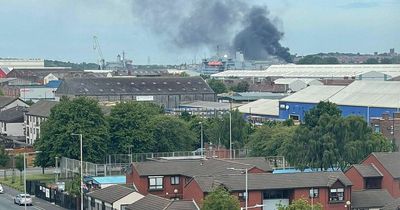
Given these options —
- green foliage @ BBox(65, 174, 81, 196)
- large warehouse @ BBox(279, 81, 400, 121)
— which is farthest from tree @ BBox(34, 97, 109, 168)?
large warehouse @ BBox(279, 81, 400, 121)

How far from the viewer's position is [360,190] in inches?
989

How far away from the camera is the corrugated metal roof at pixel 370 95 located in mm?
47562

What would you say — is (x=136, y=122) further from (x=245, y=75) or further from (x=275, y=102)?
(x=245, y=75)

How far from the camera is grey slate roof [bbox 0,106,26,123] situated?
51.7 metres

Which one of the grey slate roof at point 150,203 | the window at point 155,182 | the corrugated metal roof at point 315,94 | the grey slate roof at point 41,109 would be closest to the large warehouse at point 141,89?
the corrugated metal roof at point 315,94

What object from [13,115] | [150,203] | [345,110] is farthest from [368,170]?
[13,115]

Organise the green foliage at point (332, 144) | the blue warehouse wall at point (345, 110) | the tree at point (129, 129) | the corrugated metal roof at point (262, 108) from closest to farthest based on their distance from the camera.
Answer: the green foliage at point (332, 144) < the tree at point (129, 129) < the blue warehouse wall at point (345, 110) < the corrugated metal roof at point (262, 108)

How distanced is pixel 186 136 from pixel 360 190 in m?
14.5

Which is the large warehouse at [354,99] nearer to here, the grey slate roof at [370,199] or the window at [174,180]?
the grey slate roof at [370,199]

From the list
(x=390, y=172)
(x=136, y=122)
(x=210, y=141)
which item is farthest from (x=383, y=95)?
(x=390, y=172)

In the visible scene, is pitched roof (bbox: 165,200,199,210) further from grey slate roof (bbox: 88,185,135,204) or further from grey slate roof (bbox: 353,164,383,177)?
grey slate roof (bbox: 353,164,383,177)

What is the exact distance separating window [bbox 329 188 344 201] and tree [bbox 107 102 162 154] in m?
13.8

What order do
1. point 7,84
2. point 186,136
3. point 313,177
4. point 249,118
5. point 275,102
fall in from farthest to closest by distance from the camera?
1. point 7,84
2. point 275,102
3. point 249,118
4. point 186,136
5. point 313,177

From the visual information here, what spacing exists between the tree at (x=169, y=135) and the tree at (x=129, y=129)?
366mm
